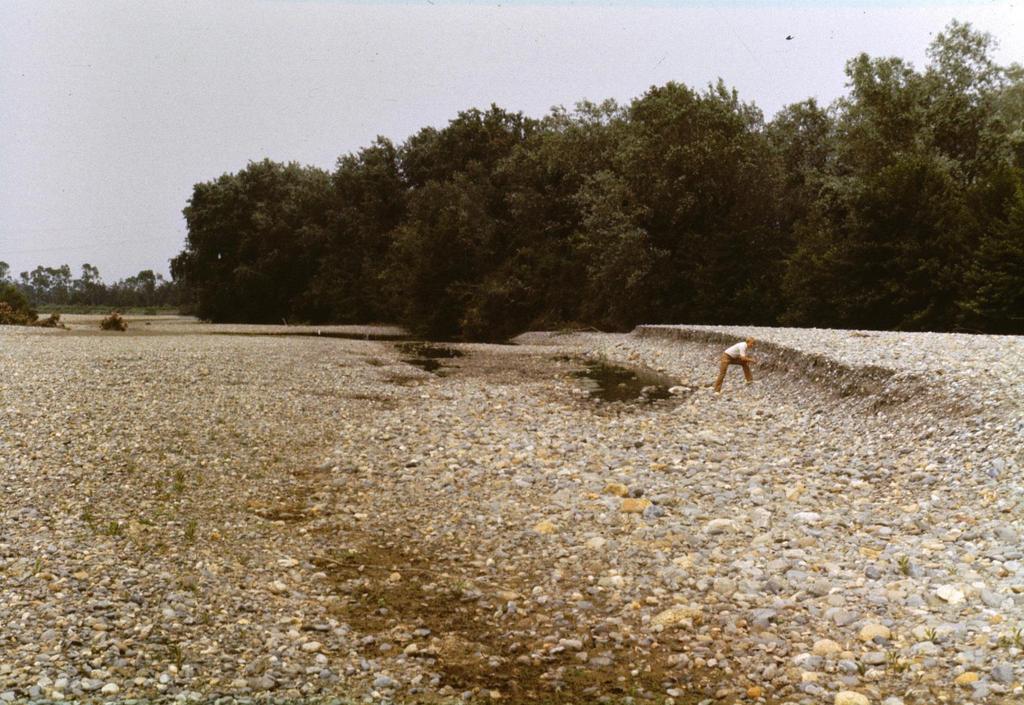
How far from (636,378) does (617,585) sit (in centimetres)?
1909

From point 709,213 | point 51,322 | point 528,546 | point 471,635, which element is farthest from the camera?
point 51,322

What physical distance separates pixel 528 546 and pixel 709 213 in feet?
134

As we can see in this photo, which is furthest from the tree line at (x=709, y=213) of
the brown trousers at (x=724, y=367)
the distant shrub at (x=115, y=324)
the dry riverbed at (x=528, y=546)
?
the distant shrub at (x=115, y=324)

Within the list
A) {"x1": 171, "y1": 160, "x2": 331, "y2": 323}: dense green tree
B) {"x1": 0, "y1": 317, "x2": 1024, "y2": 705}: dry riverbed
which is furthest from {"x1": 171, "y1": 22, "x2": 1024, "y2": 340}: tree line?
{"x1": 0, "y1": 317, "x2": 1024, "y2": 705}: dry riverbed

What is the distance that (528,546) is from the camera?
33.5 ft

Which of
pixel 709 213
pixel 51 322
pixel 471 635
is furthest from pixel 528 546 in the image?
pixel 51 322

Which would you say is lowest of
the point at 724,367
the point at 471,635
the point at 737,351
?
the point at 471,635

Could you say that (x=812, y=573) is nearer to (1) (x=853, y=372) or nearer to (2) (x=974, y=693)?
(2) (x=974, y=693)

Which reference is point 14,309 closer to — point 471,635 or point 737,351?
point 737,351

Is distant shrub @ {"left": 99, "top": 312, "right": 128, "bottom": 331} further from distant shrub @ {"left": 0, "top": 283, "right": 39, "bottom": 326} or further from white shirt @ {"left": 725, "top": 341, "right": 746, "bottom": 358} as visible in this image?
white shirt @ {"left": 725, "top": 341, "right": 746, "bottom": 358}

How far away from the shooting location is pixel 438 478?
1313 cm

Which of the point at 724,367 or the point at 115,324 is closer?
the point at 724,367

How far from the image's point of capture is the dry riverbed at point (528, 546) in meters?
6.88

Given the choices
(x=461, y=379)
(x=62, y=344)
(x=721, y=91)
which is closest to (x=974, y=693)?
(x=461, y=379)
